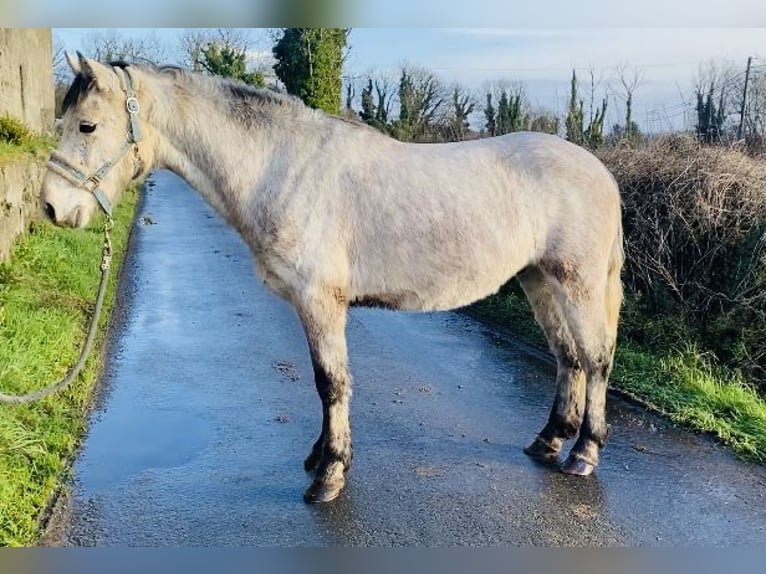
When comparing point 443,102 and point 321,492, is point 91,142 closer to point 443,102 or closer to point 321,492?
point 321,492

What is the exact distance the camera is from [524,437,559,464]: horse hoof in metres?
4.11

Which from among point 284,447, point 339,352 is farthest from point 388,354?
point 339,352

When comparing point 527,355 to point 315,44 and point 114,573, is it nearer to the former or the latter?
point 315,44

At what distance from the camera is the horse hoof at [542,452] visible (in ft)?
13.5

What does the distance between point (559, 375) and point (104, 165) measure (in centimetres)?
289

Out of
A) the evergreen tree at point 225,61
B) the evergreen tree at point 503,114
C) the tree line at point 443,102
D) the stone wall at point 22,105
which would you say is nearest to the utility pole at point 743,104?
the tree line at point 443,102

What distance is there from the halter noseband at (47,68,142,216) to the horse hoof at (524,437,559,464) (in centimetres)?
275

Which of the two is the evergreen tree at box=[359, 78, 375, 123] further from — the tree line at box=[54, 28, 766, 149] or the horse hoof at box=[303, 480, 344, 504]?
the horse hoof at box=[303, 480, 344, 504]

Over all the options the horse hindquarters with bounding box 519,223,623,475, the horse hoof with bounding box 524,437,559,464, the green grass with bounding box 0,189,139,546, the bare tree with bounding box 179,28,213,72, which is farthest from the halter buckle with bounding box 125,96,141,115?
the horse hoof with bounding box 524,437,559,464

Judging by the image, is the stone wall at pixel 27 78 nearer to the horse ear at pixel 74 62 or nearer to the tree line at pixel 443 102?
the tree line at pixel 443 102

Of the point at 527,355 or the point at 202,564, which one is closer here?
the point at 202,564

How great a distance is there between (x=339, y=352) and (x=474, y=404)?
166cm

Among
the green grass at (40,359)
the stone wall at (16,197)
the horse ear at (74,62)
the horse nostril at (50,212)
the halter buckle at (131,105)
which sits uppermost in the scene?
the horse ear at (74,62)

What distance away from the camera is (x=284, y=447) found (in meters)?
4.21
